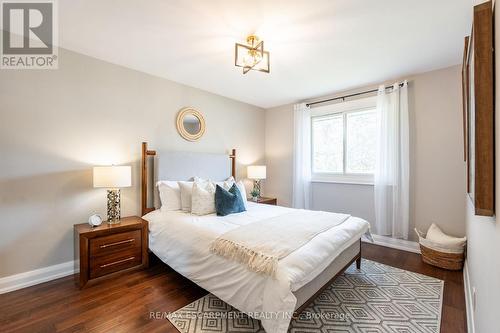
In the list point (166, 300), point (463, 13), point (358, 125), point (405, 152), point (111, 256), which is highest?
point (463, 13)

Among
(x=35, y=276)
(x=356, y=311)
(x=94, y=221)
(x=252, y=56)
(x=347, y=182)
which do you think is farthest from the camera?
(x=347, y=182)

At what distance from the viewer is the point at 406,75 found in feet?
10.6

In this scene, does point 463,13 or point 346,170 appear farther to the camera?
point 346,170

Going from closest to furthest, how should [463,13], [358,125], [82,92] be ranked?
[463,13], [82,92], [358,125]

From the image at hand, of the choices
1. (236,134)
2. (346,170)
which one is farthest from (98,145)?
(346,170)

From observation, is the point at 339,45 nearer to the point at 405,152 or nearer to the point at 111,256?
the point at 405,152

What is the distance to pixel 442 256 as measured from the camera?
8.75 ft

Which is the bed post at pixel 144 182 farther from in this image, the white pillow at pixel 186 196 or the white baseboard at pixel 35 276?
the white baseboard at pixel 35 276

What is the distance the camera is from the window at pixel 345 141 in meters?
3.69

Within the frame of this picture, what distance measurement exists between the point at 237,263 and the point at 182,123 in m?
2.47

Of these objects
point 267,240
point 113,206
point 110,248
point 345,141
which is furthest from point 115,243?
point 345,141

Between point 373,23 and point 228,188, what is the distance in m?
2.49

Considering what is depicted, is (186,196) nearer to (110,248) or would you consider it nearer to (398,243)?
(110,248)

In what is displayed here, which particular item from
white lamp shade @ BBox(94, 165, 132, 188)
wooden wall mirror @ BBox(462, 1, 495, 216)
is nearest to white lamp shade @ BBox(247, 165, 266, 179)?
white lamp shade @ BBox(94, 165, 132, 188)
